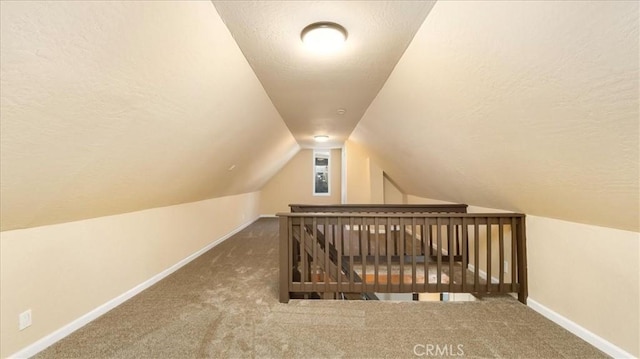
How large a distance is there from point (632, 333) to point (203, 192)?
4.73 meters

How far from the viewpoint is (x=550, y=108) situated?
1.44m

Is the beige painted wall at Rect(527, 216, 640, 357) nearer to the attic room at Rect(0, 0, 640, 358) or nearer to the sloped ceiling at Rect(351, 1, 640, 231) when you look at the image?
the attic room at Rect(0, 0, 640, 358)

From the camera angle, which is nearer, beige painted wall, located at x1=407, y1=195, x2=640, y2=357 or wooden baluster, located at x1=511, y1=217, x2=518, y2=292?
beige painted wall, located at x1=407, y1=195, x2=640, y2=357

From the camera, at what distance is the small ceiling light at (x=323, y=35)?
1.67 metres

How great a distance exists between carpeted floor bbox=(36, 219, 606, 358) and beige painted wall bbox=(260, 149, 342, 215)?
5.80m

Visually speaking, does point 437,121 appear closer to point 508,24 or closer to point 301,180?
point 508,24

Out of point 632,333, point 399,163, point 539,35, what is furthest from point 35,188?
point 399,163

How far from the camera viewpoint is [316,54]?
80.8 inches

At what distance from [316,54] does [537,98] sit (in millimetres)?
1488

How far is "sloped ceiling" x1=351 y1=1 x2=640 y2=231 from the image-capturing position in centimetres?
109

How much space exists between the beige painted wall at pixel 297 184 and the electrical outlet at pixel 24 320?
6902 mm

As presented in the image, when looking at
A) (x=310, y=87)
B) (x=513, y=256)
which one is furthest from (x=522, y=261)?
(x=310, y=87)

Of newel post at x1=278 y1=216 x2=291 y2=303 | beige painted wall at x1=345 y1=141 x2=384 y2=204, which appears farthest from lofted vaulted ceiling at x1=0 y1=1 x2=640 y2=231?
beige painted wall at x1=345 y1=141 x2=384 y2=204

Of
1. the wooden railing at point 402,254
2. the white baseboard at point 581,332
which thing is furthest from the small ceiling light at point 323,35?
the white baseboard at point 581,332
